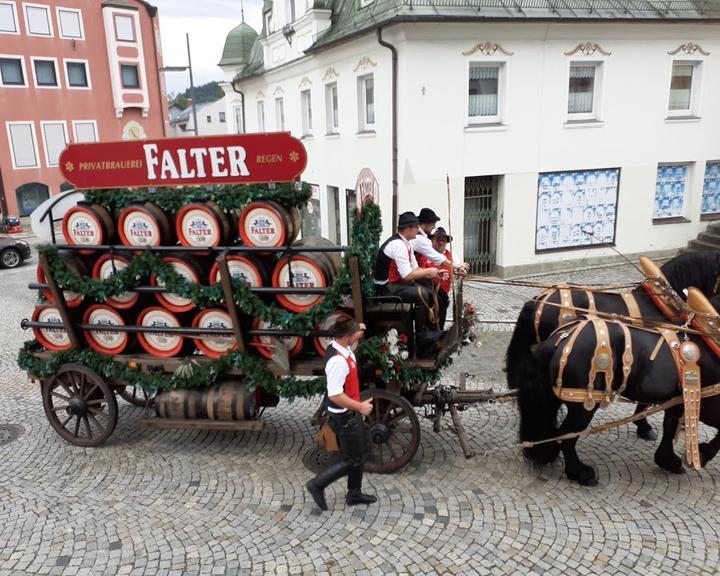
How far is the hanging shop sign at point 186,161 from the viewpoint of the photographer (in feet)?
15.9

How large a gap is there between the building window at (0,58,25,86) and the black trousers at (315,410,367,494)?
96.5ft

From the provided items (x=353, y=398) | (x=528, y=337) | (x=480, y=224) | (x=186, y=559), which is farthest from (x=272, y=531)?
(x=480, y=224)

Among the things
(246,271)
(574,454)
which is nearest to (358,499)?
(574,454)

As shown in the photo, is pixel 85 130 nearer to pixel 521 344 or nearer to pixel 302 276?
pixel 302 276

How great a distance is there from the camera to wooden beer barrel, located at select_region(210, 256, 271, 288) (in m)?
5.10

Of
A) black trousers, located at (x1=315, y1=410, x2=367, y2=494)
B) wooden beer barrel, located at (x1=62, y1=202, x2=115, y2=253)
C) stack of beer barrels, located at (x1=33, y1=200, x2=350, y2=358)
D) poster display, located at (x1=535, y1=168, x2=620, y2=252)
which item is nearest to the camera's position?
black trousers, located at (x1=315, y1=410, x2=367, y2=494)

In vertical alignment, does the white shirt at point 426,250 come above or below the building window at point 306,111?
below

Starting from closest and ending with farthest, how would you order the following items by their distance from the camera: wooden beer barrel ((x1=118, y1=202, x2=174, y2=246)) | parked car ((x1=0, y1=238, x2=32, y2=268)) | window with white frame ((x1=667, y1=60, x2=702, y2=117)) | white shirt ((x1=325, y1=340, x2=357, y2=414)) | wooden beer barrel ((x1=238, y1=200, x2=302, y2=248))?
white shirt ((x1=325, y1=340, x2=357, y2=414))
wooden beer barrel ((x1=238, y1=200, x2=302, y2=248))
wooden beer barrel ((x1=118, y1=202, x2=174, y2=246))
window with white frame ((x1=667, y1=60, x2=702, y2=117))
parked car ((x1=0, y1=238, x2=32, y2=268))

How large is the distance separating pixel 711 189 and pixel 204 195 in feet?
46.4

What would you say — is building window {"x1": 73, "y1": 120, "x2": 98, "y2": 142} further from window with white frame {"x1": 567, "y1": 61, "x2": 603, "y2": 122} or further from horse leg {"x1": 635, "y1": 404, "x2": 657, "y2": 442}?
horse leg {"x1": 635, "y1": 404, "x2": 657, "y2": 442}

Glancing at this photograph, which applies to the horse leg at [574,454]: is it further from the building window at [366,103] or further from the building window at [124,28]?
the building window at [124,28]

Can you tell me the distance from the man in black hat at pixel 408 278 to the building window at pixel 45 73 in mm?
28756

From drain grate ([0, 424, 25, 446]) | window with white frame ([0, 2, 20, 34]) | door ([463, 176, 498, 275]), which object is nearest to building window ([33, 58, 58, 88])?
window with white frame ([0, 2, 20, 34])

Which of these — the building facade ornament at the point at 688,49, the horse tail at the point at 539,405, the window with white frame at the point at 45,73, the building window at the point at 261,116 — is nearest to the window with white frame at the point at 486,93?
the building facade ornament at the point at 688,49
